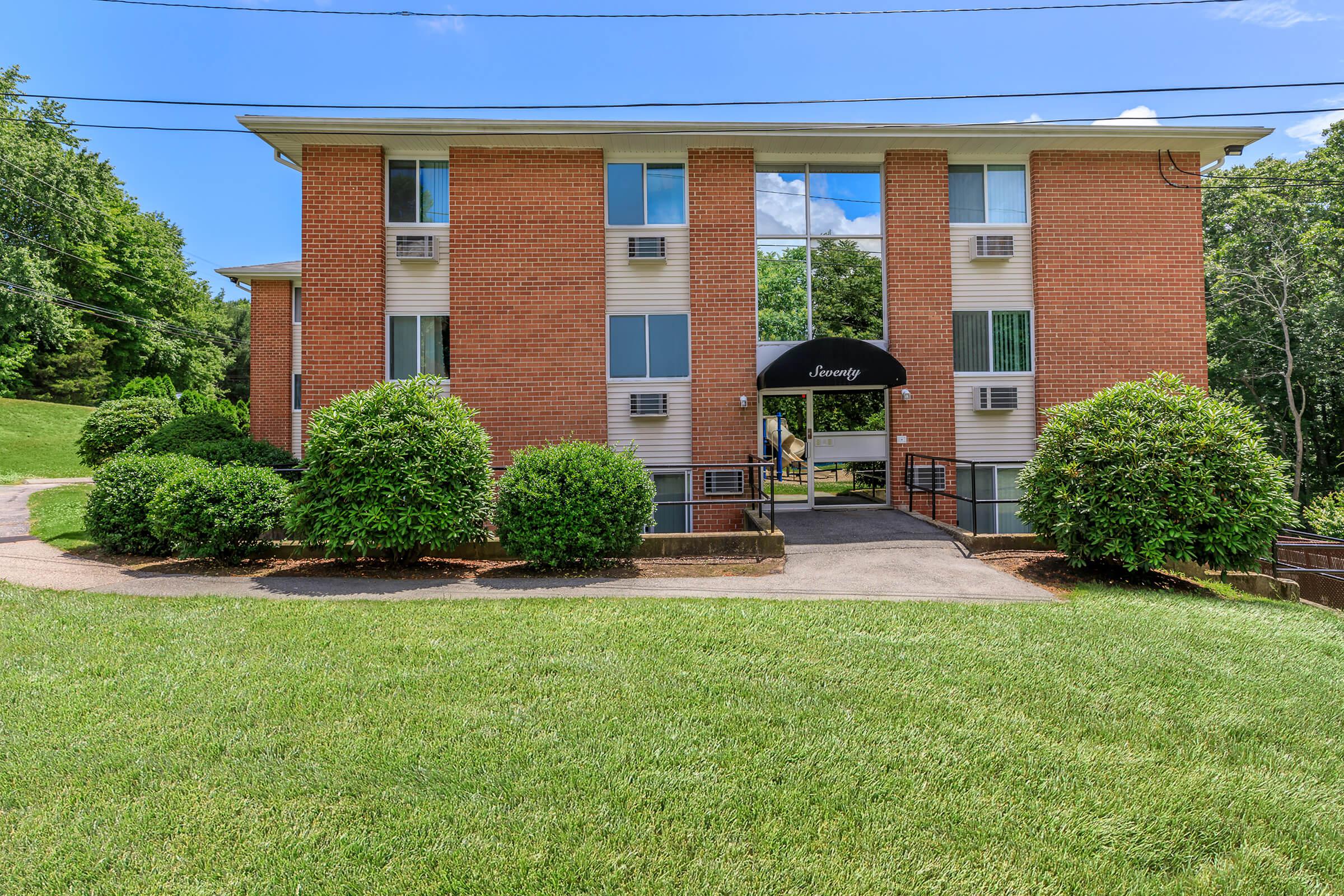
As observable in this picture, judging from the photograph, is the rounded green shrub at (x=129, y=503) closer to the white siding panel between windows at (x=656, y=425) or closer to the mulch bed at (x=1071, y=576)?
the white siding panel between windows at (x=656, y=425)

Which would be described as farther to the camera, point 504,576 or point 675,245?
point 675,245

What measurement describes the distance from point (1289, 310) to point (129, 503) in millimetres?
30175

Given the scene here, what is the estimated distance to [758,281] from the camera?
12203 mm

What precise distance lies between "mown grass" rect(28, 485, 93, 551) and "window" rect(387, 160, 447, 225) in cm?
716

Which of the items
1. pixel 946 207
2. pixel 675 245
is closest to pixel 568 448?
pixel 675 245

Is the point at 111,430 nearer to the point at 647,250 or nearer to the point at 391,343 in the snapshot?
the point at 391,343

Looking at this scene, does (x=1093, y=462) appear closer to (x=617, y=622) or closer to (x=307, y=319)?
(x=617, y=622)

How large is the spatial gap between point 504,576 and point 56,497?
14.2m

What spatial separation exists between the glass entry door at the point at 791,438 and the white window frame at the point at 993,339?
3120mm

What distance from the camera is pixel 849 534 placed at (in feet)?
33.3

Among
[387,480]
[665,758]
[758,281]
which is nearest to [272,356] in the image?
[387,480]

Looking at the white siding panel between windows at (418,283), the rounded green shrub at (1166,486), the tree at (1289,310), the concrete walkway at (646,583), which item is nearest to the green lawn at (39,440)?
the white siding panel between windows at (418,283)

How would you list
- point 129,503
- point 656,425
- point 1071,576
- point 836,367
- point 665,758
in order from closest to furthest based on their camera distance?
point 665,758
point 1071,576
point 129,503
point 836,367
point 656,425

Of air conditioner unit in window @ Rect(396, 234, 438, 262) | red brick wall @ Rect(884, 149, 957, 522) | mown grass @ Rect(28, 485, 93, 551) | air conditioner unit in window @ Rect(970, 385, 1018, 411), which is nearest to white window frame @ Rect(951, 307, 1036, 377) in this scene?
air conditioner unit in window @ Rect(970, 385, 1018, 411)
